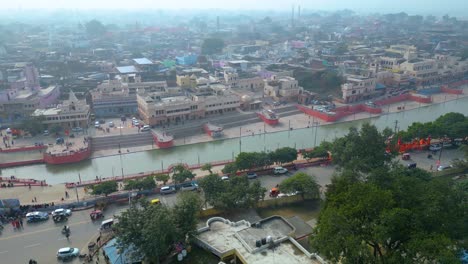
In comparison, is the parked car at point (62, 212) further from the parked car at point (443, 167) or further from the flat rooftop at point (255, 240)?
the parked car at point (443, 167)

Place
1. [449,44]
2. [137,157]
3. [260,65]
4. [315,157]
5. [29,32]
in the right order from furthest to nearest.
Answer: [29,32], [449,44], [260,65], [137,157], [315,157]

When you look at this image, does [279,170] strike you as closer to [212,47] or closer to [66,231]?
[66,231]

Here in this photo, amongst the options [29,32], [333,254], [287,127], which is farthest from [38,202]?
[29,32]

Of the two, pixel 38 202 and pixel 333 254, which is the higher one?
pixel 333 254

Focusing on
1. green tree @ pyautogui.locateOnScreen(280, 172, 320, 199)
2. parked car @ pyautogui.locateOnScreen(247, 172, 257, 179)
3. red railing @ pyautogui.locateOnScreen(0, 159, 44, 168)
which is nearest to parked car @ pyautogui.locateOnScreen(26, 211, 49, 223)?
red railing @ pyautogui.locateOnScreen(0, 159, 44, 168)

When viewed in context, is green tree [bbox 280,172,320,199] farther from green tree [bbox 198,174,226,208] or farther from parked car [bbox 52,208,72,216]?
parked car [bbox 52,208,72,216]

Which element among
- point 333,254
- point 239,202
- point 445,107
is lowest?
point 445,107

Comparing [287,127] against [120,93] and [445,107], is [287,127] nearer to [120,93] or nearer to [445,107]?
[120,93]
